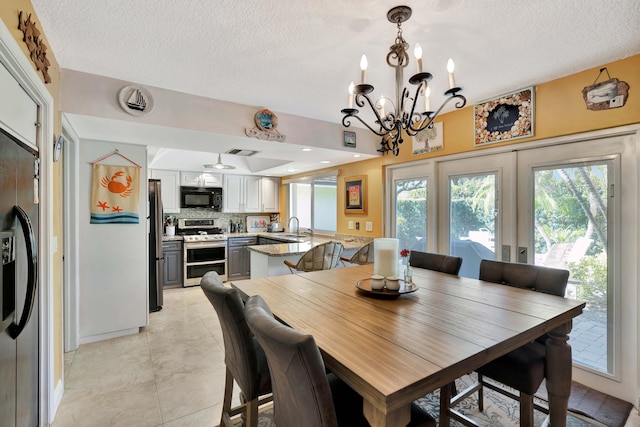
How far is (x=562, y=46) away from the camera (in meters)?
1.84

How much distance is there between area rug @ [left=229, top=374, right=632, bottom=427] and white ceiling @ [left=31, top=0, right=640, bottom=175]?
231 centimetres

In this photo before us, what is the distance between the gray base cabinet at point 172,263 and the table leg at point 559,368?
4972 mm

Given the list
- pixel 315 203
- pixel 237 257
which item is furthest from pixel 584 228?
pixel 237 257

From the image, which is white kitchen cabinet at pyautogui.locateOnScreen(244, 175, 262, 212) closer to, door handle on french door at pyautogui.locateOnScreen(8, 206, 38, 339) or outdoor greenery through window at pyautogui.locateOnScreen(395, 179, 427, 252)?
outdoor greenery through window at pyautogui.locateOnScreen(395, 179, 427, 252)

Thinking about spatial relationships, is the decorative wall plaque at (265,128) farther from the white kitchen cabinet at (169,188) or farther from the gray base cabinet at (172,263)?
the white kitchen cabinet at (169,188)

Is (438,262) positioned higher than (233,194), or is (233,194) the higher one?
(233,194)

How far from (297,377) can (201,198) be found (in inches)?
206

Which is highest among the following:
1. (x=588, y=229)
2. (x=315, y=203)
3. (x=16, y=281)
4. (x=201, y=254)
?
(x=315, y=203)

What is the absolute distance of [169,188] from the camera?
Answer: 17.5 ft

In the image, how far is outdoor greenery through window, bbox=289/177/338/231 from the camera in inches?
197

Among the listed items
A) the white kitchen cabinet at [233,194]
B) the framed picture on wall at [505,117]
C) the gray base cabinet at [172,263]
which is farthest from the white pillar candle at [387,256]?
the white kitchen cabinet at [233,194]

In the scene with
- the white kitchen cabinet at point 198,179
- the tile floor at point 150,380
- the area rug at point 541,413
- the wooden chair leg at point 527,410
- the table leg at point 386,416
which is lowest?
the area rug at point 541,413

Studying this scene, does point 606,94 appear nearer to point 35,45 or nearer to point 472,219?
point 472,219

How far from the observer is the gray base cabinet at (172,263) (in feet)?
15.9
